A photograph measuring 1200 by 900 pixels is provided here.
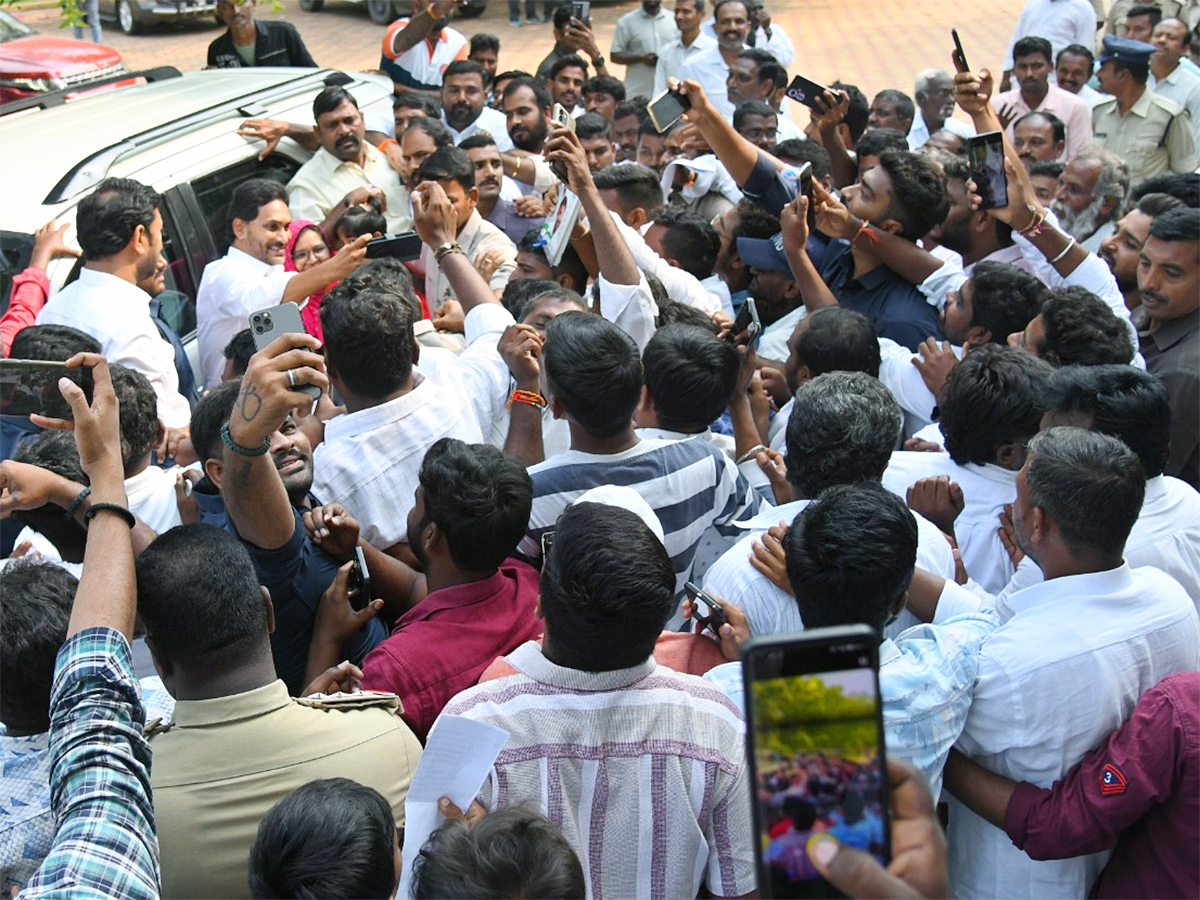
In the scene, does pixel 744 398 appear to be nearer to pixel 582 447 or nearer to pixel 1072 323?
pixel 582 447

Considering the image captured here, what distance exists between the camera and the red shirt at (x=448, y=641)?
2639mm

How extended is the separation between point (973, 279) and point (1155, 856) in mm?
2576

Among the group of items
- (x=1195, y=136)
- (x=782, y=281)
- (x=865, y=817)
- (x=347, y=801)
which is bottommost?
(x=1195, y=136)

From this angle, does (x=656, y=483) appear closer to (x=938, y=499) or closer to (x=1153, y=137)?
(x=938, y=499)

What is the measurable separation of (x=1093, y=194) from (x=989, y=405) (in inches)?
135

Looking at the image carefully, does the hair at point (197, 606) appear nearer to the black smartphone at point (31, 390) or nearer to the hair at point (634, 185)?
the black smartphone at point (31, 390)

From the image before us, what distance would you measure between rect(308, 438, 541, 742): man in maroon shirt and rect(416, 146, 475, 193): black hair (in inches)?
114

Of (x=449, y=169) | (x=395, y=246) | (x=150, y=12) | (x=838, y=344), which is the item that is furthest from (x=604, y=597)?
(x=150, y=12)

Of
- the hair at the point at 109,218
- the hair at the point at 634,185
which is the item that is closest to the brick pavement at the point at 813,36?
the hair at the point at 634,185

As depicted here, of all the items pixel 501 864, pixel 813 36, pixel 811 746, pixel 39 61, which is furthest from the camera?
pixel 813 36

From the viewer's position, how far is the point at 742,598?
275cm

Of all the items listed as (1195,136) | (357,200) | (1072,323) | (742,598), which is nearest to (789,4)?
(1195,136)

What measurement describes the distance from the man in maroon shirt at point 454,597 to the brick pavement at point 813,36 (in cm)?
1372

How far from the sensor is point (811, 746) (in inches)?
53.2
